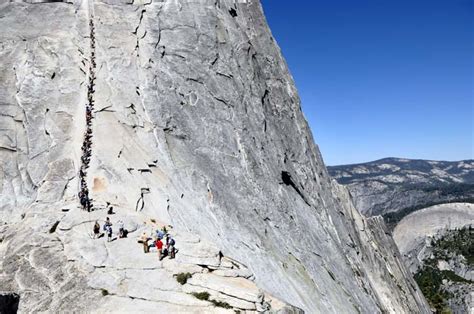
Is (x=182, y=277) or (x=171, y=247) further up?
(x=171, y=247)

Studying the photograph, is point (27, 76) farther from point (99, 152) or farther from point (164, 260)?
point (164, 260)

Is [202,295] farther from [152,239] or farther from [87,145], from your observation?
[87,145]

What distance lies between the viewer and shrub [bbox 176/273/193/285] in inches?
758

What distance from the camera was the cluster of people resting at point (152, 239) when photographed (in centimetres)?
2121

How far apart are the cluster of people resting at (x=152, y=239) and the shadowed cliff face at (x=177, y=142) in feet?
5.28

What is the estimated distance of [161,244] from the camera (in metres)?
21.1

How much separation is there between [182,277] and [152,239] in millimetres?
4036

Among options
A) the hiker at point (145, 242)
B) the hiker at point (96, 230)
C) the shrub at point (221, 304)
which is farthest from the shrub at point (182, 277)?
the hiker at point (96, 230)

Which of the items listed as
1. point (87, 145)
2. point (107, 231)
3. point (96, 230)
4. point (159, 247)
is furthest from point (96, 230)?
point (87, 145)

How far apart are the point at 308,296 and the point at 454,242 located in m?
192

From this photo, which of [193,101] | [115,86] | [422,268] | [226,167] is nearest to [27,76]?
[115,86]

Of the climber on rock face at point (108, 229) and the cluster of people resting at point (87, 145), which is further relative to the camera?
the cluster of people resting at point (87, 145)

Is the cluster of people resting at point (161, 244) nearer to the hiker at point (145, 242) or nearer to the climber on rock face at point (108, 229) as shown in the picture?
the hiker at point (145, 242)

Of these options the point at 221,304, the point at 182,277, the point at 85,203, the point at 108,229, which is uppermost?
the point at 85,203
